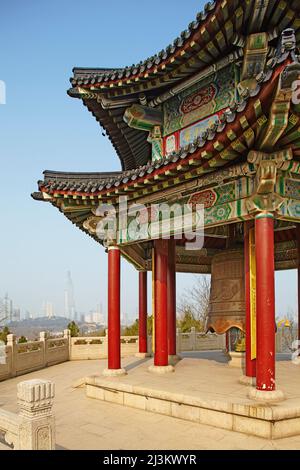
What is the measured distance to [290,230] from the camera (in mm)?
12977

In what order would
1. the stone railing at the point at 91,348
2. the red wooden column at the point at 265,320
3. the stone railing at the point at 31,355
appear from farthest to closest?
the stone railing at the point at 91,348
the stone railing at the point at 31,355
the red wooden column at the point at 265,320

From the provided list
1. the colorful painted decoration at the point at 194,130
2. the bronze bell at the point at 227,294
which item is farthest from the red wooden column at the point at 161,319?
the colorful painted decoration at the point at 194,130

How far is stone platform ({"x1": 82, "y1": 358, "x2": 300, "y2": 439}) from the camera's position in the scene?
633 centimetres

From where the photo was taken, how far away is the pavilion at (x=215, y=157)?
664cm

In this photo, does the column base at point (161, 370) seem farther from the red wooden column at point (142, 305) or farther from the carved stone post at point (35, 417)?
the carved stone post at point (35, 417)

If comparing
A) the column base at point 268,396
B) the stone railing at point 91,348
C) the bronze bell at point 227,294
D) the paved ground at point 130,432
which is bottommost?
the stone railing at point 91,348

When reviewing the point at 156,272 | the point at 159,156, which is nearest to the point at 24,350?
the point at 156,272

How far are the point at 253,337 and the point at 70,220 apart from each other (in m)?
6.01

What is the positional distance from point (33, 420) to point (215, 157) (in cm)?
501

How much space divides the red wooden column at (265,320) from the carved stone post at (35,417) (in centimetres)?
365

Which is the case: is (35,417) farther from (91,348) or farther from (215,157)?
(91,348)

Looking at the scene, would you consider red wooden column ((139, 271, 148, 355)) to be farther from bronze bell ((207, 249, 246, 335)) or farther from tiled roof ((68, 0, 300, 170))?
tiled roof ((68, 0, 300, 170))

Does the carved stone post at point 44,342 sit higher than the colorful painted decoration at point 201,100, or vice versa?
the colorful painted decoration at point 201,100
